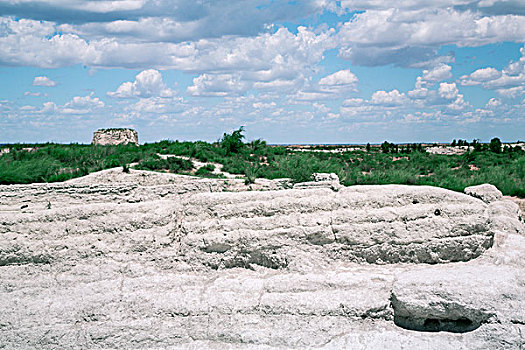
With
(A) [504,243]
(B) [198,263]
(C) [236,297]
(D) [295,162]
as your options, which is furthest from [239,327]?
(D) [295,162]

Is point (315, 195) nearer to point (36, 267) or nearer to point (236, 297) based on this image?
point (236, 297)

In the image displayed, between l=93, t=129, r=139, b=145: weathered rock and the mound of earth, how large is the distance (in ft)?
75.7

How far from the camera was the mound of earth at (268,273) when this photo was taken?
504 cm

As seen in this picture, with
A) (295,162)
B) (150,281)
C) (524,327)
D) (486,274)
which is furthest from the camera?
(295,162)

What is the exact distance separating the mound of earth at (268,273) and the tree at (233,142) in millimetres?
19129

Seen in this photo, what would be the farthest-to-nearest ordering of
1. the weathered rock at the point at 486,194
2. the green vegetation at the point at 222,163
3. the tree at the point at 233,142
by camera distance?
the tree at the point at 233,142 < the green vegetation at the point at 222,163 < the weathered rock at the point at 486,194

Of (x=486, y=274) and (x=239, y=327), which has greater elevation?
(x=486, y=274)

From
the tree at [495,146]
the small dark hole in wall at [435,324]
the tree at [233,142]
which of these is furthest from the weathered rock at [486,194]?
the tree at [495,146]

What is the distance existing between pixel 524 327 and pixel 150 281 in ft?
13.9

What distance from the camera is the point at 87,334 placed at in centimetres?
526

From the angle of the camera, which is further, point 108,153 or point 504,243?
point 108,153

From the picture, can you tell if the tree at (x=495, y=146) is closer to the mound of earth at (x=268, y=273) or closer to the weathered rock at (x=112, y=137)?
the weathered rock at (x=112, y=137)

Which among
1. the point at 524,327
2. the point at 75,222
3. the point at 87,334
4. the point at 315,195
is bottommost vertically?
the point at 87,334

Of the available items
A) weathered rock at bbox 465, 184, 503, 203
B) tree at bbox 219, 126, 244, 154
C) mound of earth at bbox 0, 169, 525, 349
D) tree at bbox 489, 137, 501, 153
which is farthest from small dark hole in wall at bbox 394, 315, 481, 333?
tree at bbox 489, 137, 501, 153
